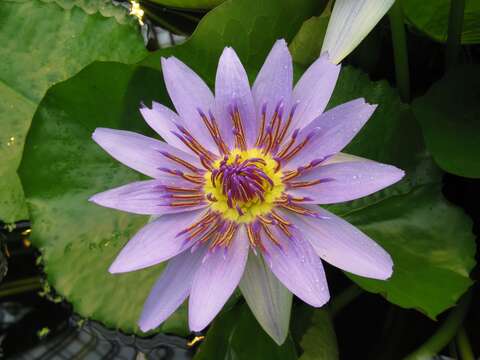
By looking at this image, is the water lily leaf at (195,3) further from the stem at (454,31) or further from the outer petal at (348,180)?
the outer petal at (348,180)

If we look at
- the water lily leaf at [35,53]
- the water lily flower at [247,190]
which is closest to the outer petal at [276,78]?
the water lily flower at [247,190]

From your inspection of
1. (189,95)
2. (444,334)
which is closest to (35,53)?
(189,95)

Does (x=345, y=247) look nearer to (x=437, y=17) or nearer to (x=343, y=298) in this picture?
(x=343, y=298)

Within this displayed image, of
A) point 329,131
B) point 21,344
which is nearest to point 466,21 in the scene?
point 329,131

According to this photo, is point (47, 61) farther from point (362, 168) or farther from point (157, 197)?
point (362, 168)

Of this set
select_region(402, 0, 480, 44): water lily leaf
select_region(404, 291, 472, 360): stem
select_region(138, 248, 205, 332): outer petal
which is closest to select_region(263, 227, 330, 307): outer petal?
select_region(138, 248, 205, 332): outer petal

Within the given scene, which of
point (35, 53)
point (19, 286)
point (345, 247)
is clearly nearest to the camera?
point (345, 247)

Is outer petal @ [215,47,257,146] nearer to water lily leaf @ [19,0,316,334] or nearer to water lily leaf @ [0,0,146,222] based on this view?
water lily leaf @ [19,0,316,334]
